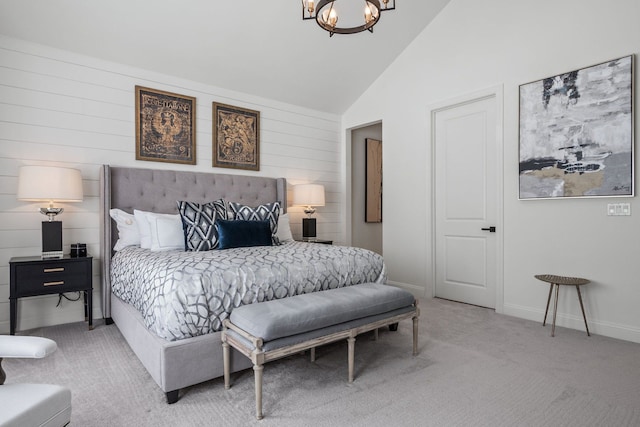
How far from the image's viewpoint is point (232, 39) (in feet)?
12.7

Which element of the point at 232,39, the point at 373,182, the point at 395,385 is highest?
the point at 232,39

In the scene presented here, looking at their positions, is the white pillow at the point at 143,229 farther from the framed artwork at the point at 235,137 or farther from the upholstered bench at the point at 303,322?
the upholstered bench at the point at 303,322

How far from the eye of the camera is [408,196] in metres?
4.70

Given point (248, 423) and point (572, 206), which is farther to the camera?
point (572, 206)

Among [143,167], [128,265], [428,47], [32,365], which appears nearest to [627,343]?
[428,47]

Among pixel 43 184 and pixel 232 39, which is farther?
pixel 232 39

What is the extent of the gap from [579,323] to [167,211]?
4.14 m

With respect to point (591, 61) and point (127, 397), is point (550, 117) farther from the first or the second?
point (127, 397)

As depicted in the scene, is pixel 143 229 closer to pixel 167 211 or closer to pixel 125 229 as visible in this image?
pixel 125 229

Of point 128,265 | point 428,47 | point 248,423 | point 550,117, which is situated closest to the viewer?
point 248,423

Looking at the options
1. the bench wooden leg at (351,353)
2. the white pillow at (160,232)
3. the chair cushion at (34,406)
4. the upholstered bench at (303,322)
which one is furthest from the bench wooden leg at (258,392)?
the white pillow at (160,232)

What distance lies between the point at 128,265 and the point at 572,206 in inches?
150

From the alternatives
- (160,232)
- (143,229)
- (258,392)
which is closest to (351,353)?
(258,392)

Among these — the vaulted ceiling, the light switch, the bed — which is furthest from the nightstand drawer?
the light switch
